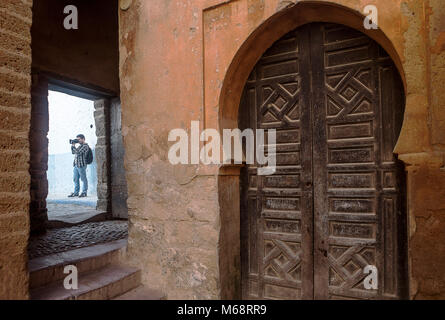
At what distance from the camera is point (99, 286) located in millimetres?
2877

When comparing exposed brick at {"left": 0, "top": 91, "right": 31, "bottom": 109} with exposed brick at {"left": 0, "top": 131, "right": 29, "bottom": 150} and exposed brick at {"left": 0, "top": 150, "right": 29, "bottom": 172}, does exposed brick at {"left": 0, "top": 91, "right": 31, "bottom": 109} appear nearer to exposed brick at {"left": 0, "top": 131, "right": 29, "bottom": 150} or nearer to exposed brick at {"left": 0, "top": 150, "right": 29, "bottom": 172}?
exposed brick at {"left": 0, "top": 131, "right": 29, "bottom": 150}

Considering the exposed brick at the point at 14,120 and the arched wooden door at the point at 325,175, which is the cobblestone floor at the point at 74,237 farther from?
the arched wooden door at the point at 325,175

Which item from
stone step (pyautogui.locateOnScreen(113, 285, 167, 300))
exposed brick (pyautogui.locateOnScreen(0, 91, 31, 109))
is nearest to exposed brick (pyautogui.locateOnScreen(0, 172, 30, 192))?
exposed brick (pyautogui.locateOnScreen(0, 91, 31, 109))

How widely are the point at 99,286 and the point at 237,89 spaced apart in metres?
2.47

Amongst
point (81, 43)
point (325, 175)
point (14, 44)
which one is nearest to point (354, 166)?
point (325, 175)

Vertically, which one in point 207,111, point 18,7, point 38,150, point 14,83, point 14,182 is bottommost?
point 14,182

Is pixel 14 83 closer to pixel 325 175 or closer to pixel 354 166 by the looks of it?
pixel 325 175

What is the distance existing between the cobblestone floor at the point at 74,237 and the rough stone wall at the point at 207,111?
0.93 m

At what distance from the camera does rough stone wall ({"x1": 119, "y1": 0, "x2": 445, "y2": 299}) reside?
2.04 meters

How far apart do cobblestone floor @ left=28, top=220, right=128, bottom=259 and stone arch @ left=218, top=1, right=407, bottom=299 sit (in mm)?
2085

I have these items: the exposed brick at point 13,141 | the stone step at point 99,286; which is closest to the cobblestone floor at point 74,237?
the stone step at point 99,286

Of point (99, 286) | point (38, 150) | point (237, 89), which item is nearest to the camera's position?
point (99, 286)
